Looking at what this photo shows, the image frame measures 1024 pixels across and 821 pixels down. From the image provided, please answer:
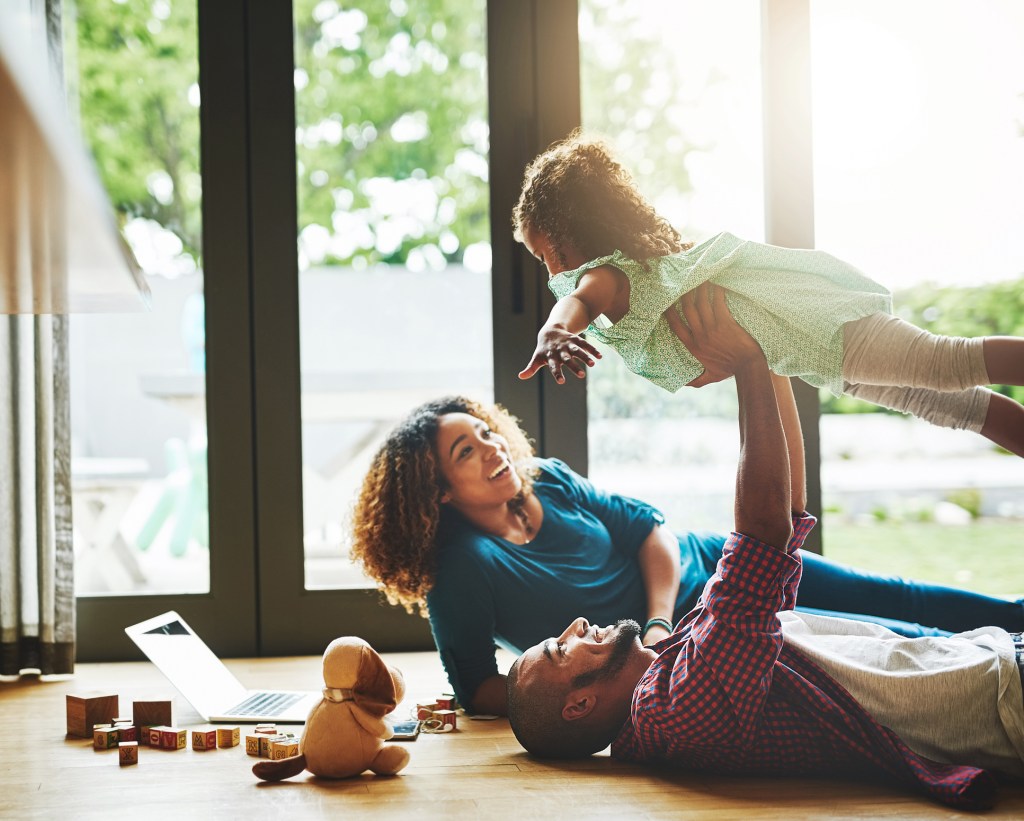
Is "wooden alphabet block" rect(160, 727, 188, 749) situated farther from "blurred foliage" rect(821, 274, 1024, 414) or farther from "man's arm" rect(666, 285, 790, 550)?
"blurred foliage" rect(821, 274, 1024, 414)

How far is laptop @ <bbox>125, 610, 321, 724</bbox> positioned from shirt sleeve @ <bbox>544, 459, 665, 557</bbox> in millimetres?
722

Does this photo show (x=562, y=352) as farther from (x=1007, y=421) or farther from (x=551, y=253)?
(x=1007, y=421)

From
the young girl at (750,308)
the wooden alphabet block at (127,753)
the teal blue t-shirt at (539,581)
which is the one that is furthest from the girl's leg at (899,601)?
the wooden alphabet block at (127,753)

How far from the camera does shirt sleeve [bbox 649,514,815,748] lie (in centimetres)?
135

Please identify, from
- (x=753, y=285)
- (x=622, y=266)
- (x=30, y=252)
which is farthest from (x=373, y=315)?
(x=30, y=252)

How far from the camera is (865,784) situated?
145 cm

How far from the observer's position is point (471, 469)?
6.86 ft

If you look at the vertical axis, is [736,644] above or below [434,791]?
above

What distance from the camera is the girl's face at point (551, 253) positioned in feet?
5.87

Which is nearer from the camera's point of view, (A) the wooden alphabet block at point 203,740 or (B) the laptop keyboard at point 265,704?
(A) the wooden alphabet block at point 203,740

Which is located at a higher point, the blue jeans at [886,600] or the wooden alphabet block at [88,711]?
the blue jeans at [886,600]

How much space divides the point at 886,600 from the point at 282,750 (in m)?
1.26

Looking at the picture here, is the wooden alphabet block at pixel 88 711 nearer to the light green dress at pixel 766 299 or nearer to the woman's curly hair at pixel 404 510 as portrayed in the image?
the woman's curly hair at pixel 404 510

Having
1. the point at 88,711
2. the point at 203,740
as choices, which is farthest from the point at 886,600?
the point at 88,711
